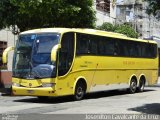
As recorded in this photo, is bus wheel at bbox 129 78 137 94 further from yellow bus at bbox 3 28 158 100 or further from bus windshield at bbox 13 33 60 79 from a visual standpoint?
bus windshield at bbox 13 33 60 79

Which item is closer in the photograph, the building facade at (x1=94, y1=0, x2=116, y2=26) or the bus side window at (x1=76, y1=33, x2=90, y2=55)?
the bus side window at (x1=76, y1=33, x2=90, y2=55)

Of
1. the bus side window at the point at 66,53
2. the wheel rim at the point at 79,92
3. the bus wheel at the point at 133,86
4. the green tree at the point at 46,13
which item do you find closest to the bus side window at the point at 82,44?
the bus side window at the point at 66,53

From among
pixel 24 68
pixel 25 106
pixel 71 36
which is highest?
pixel 71 36

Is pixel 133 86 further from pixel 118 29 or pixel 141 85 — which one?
pixel 118 29

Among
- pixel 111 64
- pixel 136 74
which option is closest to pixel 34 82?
pixel 111 64

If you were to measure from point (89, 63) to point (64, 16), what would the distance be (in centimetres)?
478

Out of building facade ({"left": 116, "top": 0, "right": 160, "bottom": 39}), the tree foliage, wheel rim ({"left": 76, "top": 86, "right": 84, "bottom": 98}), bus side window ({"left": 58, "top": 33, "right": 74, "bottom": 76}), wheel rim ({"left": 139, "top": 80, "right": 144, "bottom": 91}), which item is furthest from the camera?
building facade ({"left": 116, "top": 0, "right": 160, "bottom": 39})

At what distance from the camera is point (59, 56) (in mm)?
20547

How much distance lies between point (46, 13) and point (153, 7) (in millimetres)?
11034

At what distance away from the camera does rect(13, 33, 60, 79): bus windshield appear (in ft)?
66.7

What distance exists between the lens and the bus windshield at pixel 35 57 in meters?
20.3

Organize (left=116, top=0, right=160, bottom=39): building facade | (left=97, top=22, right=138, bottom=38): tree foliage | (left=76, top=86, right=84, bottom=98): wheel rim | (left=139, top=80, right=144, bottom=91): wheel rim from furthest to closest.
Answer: (left=116, top=0, right=160, bottom=39): building facade → (left=97, top=22, right=138, bottom=38): tree foliage → (left=139, top=80, right=144, bottom=91): wheel rim → (left=76, top=86, right=84, bottom=98): wheel rim

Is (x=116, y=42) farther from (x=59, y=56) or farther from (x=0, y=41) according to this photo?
(x=0, y=41)

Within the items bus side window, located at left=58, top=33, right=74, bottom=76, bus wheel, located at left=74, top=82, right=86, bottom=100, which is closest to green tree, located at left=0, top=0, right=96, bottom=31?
bus side window, located at left=58, top=33, right=74, bottom=76
